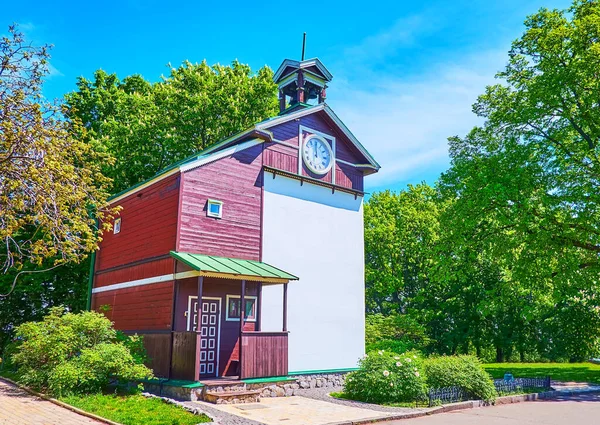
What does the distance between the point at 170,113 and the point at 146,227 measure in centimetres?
1318

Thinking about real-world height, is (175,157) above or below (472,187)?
above

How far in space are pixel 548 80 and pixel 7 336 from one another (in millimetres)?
27293

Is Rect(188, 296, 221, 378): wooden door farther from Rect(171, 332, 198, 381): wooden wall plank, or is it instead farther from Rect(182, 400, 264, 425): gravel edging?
Rect(182, 400, 264, 425): gravel edging

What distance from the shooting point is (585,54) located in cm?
1889

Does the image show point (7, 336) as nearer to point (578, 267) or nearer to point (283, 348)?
point (283, 348)

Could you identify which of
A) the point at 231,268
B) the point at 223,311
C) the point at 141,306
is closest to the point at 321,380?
the point at 223,311

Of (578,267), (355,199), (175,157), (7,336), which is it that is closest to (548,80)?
(578,267)

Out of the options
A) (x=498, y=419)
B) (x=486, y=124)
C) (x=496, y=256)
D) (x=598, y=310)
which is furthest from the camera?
(x=598, y=310)

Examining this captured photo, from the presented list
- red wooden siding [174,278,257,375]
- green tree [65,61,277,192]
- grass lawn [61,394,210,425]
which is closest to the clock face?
red wooden siding [174,278,257,375]

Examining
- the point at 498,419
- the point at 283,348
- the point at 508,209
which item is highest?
the point at 508,209

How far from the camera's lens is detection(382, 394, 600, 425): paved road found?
444 inches

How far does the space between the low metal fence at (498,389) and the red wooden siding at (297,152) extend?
9.03 meters

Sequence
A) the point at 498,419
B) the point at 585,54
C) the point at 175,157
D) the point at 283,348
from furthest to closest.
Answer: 1. the point at 175,157
2. the point at 585,54
3. the point at 283,348
4. the point at 498,419

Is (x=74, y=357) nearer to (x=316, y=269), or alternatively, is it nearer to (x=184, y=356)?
(x=184, y=356)
